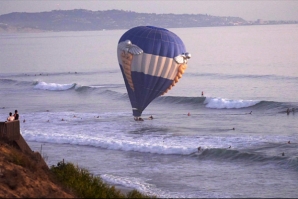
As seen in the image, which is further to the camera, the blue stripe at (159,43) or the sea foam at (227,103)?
the sea foam at (227,103)

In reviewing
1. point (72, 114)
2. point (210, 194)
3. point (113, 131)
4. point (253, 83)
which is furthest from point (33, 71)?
point (210, 194)

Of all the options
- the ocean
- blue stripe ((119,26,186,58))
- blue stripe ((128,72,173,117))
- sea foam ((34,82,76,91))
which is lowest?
the ocean

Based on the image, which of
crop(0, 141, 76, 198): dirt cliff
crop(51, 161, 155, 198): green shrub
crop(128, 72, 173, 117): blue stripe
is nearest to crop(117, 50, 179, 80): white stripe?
crop(128, 72, 173, 117): blue stripe

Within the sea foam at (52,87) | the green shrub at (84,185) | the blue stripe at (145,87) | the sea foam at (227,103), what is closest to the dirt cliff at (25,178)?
the green shrub at (84,185)

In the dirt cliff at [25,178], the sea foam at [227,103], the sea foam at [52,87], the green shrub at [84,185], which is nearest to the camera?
the dirt cliff at [25,178]

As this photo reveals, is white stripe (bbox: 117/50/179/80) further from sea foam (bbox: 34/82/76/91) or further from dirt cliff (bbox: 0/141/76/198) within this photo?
sea foam (bbox: 34/82/76/91)

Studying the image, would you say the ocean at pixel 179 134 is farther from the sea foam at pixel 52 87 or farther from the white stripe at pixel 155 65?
the white stripe at pixel 155 65

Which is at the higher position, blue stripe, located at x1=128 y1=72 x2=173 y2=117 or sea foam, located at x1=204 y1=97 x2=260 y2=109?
blue stripe, located at x1=128 y1=72 x2=173 y2=117

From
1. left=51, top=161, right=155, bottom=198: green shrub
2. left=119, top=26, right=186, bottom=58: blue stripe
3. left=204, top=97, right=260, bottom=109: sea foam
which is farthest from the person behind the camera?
left=204, top=97, right=260, bottom=109: sea foam
